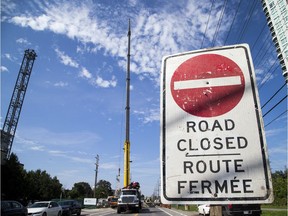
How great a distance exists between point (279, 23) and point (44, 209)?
27124 millimetres

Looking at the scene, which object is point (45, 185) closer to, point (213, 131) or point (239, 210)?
point (239, 210)

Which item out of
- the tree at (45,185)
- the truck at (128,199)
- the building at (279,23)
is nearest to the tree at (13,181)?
the tree at (45,185)

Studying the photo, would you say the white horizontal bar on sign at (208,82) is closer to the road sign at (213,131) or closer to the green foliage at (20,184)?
the road sign at (213,131)

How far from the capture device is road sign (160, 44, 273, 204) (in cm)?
199

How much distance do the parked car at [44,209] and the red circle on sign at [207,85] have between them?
19.9m

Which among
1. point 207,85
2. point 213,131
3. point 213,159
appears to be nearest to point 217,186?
point 213,159

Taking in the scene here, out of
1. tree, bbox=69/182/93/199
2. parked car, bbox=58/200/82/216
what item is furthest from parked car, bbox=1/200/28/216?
tree, bbox=69/182/93/199

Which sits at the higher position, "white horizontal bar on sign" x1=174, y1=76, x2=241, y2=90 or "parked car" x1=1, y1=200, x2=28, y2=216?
"white horizontal bar on sign" x1=174, y1=76, x2=241, y2=90

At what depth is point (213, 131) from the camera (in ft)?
7.08

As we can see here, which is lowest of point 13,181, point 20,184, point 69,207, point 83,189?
point 69,207

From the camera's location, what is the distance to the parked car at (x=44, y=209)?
19.6 m

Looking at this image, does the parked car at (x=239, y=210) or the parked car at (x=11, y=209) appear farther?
the parked car at (x=11, y=209)

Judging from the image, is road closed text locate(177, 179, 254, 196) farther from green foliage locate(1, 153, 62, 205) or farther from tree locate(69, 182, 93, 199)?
tree locate(69, 182, 93, 199)

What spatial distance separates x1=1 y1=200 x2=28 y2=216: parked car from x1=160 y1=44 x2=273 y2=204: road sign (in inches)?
661
